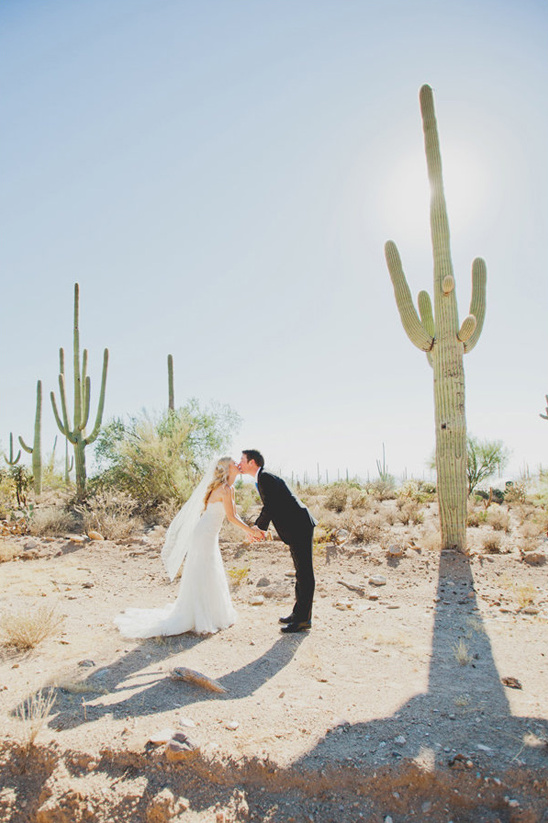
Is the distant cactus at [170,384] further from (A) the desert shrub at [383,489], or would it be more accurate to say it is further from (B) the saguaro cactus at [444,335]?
(B) the saguaro cactus at [444,335]

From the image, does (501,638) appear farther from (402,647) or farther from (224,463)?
(224,463)

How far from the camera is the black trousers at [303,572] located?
18.1ft

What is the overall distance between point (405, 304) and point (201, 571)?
668cm

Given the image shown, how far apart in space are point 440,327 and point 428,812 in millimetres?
7967

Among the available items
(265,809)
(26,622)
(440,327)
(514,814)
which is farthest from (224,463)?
(440,327)

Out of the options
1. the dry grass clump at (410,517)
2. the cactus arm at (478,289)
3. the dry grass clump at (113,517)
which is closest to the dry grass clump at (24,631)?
the dry grass clump at (113,517)

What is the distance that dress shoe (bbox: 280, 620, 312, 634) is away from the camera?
5.55 m

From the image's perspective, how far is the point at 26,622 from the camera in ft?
16.9

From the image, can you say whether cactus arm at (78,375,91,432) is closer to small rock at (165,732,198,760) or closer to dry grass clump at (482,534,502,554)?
dry grass clump at (482,534,502,554)

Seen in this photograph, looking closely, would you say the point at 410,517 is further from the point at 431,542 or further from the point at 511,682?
the point at 511,682

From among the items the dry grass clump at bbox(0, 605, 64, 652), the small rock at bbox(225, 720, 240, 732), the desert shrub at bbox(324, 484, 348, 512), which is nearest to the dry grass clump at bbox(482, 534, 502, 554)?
the desert shrub at bbox(324, 484, 348, 512)

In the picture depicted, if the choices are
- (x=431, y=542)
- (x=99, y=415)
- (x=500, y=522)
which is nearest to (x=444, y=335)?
(x=431, y=542)

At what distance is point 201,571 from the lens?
18.6ft

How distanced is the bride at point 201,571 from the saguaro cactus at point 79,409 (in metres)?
9.79
